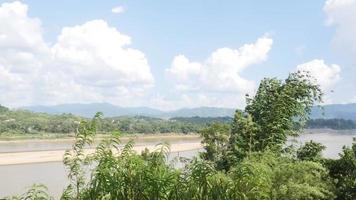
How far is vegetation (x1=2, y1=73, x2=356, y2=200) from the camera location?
6781 millimetres

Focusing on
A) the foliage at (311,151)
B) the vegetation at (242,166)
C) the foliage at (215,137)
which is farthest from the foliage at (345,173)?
the foliage at (215,137)

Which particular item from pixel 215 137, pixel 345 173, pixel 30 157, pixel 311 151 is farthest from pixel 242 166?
pixel 30 157

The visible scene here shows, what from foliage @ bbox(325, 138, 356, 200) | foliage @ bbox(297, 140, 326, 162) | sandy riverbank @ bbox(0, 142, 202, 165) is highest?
foliage @ bbox(297, 140, 326, 162)

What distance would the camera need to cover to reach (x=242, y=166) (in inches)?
284

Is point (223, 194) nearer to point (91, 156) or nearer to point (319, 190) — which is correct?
point (91, 156)

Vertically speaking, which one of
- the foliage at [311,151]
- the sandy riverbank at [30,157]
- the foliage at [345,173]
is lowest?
the sandy riverbank at [30,157]

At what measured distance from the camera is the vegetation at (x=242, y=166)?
22.2ft

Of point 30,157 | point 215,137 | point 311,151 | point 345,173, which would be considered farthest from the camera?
point 30,157

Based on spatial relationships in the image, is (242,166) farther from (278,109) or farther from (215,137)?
(215,137)

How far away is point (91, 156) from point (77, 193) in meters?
0.54

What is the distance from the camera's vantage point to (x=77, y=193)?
23.8 feet

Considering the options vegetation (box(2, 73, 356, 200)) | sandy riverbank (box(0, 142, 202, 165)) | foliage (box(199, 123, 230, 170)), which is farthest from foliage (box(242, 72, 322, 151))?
sandy riverbank (box(0, 142, 202, 165))

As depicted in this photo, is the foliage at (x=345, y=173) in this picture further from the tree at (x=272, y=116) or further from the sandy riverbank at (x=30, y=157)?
the sandy riverbank at (x=30, y=157)

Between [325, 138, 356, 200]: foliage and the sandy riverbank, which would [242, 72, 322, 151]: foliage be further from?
the sandy riverbank
